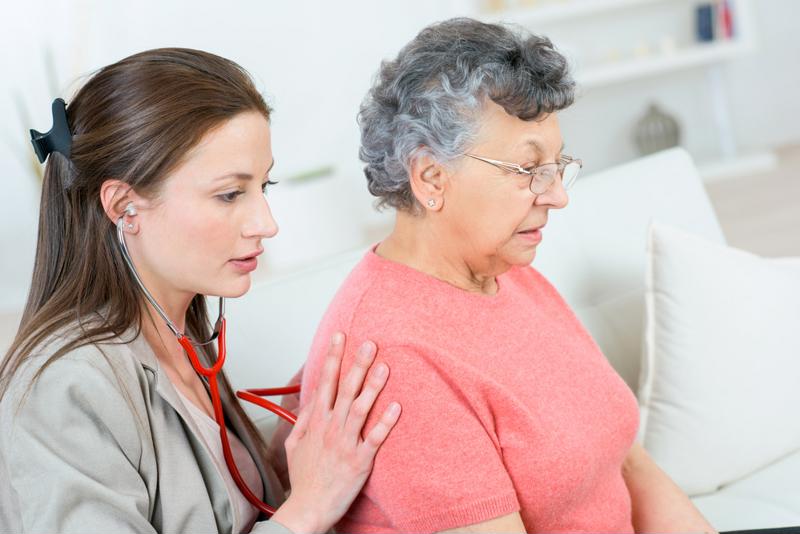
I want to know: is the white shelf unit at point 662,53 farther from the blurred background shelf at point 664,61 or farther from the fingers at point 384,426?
the fingers at point 384,426

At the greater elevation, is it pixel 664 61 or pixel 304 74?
pixel 304 74

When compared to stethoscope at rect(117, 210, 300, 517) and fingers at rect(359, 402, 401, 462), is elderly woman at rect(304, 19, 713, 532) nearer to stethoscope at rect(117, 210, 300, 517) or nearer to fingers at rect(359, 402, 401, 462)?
fingers at rect(359, 402, 401, 462)

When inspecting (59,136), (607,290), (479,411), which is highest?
(59,136)

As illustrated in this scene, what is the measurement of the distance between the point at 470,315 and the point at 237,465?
43 cm

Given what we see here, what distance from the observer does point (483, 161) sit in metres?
1.37

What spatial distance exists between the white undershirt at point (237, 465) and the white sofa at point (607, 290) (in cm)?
21

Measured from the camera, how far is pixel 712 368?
1.95m

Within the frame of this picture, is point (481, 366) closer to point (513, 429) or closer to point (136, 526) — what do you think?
point (513, 429)

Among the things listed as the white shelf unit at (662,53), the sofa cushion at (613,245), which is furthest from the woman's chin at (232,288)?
the white shelf unit at (662,53)

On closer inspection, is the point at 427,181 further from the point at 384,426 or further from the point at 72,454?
the point at 72,454

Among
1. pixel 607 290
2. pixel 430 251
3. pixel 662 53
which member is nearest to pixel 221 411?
pixel 430 251

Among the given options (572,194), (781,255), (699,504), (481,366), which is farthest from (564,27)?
(481,366)

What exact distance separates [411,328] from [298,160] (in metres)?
4.96

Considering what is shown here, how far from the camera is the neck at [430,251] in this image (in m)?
1.45
